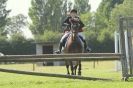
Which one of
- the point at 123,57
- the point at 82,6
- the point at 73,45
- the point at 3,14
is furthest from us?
the point at 82,6

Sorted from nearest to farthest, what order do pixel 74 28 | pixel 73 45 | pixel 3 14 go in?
pixel 74 28 < pixel 73 45 < pixel 3 14

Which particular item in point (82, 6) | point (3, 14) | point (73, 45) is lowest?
point (73, 45)

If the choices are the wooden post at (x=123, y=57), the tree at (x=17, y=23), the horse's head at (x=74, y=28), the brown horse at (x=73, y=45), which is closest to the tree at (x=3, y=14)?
→ the tree at (x=17, y=23)

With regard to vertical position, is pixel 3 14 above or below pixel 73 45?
above

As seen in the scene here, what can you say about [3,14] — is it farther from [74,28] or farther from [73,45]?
[74,28]

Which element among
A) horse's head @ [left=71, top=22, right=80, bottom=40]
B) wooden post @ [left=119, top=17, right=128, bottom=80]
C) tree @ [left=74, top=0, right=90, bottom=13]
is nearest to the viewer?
wooden post @ [left=119, top=17, right=128, bottom=80]

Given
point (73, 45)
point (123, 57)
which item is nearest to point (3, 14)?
point (73, 45)

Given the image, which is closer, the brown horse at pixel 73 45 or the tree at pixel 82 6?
the brown horse at pixel 73 45

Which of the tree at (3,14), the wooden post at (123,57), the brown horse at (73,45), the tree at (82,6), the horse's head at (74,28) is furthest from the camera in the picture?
the tree at (82,6)

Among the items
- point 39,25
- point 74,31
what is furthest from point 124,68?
point 39,25

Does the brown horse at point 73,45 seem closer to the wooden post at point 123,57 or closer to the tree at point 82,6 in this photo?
the wooden post at point 123,57

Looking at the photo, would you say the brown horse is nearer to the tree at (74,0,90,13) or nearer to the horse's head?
the horse's head

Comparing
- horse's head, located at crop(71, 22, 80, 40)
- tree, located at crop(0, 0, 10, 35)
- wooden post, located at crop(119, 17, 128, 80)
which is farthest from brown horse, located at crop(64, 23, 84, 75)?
tree, located at crop(0, 0, 10, 35)

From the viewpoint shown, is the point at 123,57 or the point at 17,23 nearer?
the point at 123,57
